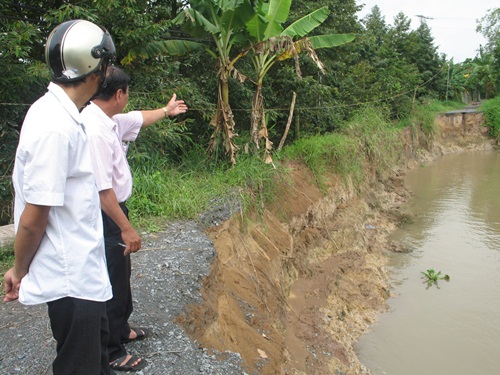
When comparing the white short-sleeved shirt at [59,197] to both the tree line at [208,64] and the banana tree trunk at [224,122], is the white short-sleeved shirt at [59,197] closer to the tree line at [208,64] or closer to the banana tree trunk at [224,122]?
the tree line at [208,64]

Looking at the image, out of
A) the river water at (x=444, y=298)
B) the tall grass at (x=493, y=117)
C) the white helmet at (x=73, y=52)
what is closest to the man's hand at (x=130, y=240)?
the white helmet at (x=73, y=52)

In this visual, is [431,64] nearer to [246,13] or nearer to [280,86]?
[280,86]

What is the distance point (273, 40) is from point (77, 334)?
603 cm

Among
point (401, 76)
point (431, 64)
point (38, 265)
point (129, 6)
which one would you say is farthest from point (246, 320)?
point (431, 64)

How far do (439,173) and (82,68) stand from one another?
17033mm

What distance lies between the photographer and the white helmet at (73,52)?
1.76 m

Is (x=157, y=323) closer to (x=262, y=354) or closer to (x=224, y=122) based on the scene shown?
(x=262, y=354)

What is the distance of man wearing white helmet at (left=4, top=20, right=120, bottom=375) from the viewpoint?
1632 mm

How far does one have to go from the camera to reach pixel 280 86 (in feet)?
32.3

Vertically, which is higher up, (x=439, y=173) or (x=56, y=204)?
(x=56, y=204)

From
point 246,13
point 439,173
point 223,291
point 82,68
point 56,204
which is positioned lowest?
point 439,173

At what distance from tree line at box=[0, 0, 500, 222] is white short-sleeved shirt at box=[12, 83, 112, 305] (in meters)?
3.94

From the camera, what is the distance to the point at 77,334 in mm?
1844

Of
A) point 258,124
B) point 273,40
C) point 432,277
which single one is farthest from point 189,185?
point 432,277
